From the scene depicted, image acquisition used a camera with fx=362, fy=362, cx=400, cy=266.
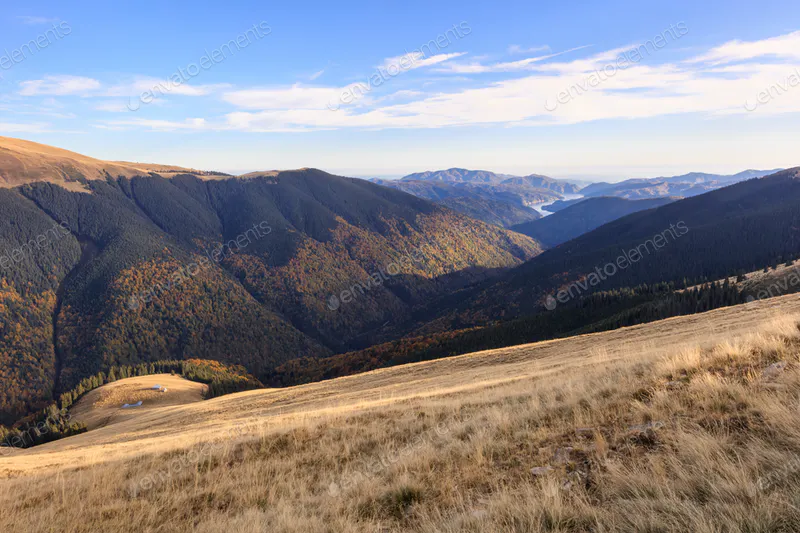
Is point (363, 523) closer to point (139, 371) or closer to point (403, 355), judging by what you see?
point (403, 355)

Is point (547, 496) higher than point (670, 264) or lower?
higher

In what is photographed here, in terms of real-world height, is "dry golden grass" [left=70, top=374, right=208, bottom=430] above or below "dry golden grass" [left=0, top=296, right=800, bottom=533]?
below

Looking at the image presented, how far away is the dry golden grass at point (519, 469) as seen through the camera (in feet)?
14.1

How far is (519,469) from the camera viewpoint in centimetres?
618

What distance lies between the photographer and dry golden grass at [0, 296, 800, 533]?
4.30 metres

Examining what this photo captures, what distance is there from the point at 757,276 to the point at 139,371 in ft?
656

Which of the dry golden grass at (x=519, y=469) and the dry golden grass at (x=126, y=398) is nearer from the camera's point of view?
the dry golden grass at (x=519, y=469)

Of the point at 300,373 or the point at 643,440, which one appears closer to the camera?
the point at 643,440

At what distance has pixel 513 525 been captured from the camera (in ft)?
14.0

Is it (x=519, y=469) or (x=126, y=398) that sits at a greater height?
(x=519, y=469)

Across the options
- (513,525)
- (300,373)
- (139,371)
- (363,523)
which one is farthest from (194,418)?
(139,371)

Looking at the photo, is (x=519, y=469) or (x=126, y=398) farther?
(x=126, y=398)

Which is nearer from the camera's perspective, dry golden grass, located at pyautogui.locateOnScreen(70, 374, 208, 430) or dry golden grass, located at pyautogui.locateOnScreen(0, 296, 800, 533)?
dry golden grass, located at pyautogui.locateOnScreen(0, 296, 800, 533)

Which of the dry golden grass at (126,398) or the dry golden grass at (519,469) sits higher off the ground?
the dry golden grass at (519,469)
